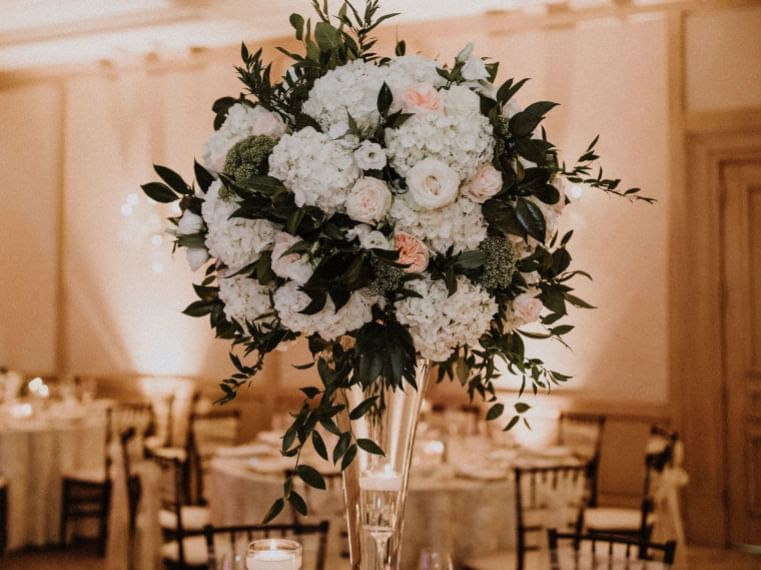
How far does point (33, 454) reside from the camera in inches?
252

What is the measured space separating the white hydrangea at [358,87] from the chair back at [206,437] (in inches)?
218

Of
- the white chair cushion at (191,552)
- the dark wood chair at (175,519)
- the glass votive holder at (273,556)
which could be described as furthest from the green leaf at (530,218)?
the white chair cushion at (191,552)

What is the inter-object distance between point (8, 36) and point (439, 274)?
8311 millimetres

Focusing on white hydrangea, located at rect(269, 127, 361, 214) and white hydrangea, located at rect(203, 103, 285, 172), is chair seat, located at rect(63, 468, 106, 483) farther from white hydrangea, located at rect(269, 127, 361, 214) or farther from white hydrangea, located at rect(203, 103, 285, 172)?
white hydrangea, located at rect(269, 127, 361, 214)

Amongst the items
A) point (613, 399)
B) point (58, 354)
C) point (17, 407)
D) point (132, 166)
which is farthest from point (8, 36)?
point (613, 399)

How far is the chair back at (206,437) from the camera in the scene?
22.3ft

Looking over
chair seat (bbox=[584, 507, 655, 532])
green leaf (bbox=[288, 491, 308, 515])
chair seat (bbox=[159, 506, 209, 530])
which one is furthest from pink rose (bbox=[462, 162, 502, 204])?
chair seat (bbox=[584, 507, 655, 532])

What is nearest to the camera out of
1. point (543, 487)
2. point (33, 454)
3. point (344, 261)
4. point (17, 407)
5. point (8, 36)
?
point (344, 261)

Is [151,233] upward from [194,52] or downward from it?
downward

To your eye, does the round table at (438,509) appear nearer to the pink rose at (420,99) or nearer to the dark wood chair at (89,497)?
the dark wood chair at (89,497)

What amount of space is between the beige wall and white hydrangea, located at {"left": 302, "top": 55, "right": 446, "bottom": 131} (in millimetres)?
5780

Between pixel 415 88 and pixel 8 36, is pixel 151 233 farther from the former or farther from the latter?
pixel 415 88

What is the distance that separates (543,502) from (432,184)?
3.71m

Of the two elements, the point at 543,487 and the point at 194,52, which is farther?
the point at 194,52
